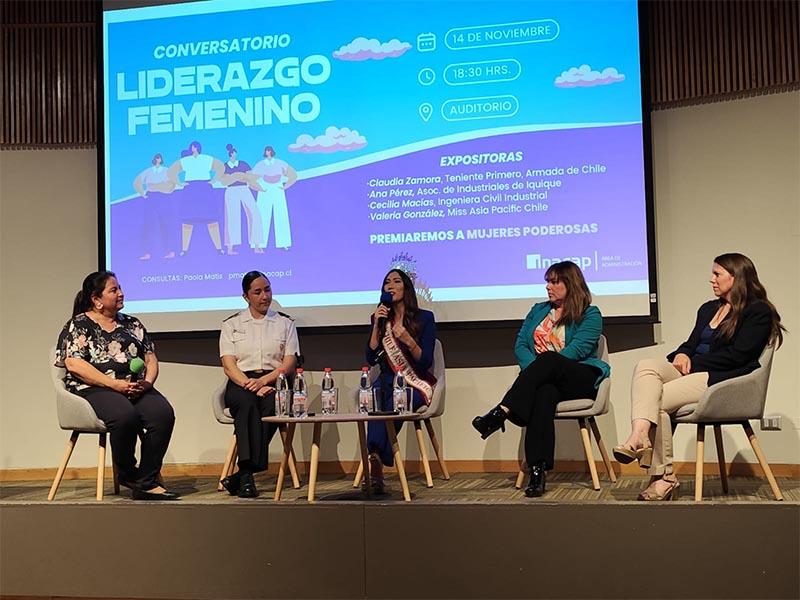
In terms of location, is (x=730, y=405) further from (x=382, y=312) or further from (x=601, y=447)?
(x=382, y=312)

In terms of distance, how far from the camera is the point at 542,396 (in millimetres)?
4012

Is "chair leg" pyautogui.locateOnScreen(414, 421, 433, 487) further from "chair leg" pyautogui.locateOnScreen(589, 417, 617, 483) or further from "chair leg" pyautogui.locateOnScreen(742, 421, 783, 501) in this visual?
"chair leg" pyautogui.locateOnScreen(742, 421, 783, 501)

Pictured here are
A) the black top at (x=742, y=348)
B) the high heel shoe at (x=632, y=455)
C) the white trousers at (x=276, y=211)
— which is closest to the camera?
the high heel shoe at (x=632, y=455)

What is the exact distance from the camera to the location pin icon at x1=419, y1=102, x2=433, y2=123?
5.17 meters

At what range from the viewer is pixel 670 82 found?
5.05 metres

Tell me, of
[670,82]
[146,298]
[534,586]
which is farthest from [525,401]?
[146,298]

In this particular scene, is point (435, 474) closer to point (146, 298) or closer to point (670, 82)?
point (146, 298)

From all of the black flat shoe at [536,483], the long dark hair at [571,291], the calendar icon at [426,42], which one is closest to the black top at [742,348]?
the long dark hair at [571,291]

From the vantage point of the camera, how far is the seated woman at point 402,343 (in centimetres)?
457

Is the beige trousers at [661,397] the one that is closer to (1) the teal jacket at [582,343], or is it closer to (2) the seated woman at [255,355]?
(1) the teal jacket at [582,343]

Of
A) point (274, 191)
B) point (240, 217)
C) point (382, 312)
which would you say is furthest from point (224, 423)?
point (274, 191)

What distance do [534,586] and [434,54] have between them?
9.53 ft

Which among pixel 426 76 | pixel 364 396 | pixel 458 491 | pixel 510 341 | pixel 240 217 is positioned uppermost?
pixel 426 76

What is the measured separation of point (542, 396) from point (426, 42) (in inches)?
86.2
